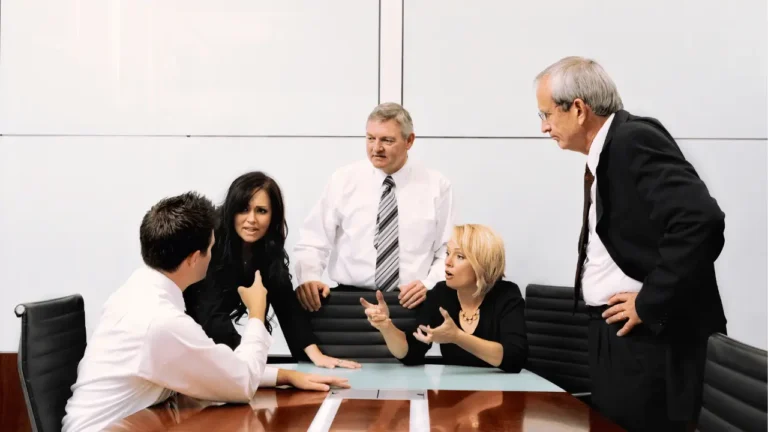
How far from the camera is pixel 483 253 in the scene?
9.12 feet

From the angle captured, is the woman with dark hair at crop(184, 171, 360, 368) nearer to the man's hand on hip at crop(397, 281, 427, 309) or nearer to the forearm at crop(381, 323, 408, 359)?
the forearm at crop(381, 323, 408, 359)

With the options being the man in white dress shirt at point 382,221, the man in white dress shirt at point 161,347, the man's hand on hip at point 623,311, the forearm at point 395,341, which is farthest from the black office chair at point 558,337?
the man in white dress shirt at point 161,347

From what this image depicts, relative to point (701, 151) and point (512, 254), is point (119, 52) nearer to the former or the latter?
point (512, 254)

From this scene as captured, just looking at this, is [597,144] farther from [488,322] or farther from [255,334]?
[255,334]

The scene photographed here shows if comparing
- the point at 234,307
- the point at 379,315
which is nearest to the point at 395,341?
the point at 379,315

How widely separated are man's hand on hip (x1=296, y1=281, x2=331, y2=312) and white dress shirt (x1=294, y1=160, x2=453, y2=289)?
1.96 feet

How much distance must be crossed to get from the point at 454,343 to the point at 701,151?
247cm

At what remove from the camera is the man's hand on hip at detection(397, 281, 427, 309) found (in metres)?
3.01

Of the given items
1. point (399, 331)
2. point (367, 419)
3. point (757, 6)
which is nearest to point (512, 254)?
point (399, 331)

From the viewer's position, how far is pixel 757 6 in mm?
4324

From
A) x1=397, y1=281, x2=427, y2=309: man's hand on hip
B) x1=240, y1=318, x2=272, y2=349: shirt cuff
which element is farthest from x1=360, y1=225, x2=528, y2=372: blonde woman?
x1=240, y1=318, x2=272, y2=349: shirt cuff

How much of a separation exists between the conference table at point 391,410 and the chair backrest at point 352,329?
67 cm

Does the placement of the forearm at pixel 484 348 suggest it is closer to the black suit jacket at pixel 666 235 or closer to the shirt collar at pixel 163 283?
the black suit jacket at pixel 666 235

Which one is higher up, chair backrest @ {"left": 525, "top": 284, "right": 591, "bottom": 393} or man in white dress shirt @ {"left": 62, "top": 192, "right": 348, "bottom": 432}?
man in white dress shirt @ {"left": 62, "top": 192, "right": 348, "bottom": 432}
